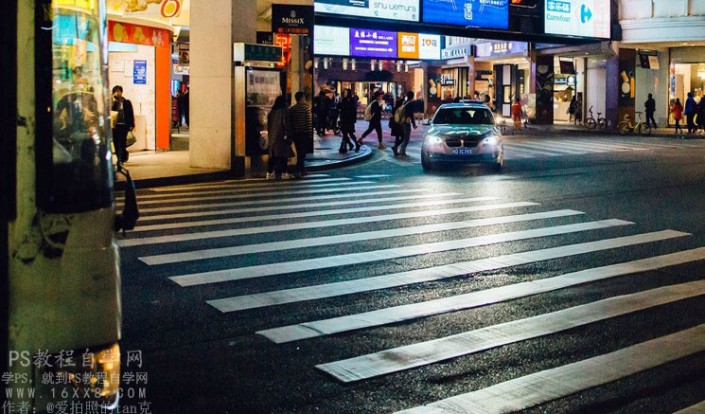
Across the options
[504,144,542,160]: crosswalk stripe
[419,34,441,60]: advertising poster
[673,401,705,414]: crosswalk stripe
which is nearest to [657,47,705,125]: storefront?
[419,34,441,60]: advertising poster

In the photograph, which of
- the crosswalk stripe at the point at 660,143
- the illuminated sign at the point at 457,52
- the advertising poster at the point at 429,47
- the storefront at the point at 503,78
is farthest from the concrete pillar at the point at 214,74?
the illuminated sign at the point at 457,52

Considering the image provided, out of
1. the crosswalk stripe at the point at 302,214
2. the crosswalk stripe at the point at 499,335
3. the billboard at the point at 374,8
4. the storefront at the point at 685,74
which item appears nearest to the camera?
the crosswalk stripe at the point at 499,335

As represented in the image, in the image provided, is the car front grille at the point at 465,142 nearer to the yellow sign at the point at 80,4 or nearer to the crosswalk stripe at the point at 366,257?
the crosswalk stripe at the point at 366,257

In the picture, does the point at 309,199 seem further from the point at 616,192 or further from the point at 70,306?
the point at 70,306

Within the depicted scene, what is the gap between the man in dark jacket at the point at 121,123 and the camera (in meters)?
19.2

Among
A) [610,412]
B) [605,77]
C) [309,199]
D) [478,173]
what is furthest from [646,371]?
[605,77]

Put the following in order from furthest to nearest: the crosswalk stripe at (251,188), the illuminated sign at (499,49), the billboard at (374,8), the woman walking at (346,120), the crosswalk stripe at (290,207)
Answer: the illuminated sign at (499,49) < the billboard at (374,8) < the woman walking at (346,120) < the crosswalk stripe at (251,188) < the crosswalk stripe at (290,207)

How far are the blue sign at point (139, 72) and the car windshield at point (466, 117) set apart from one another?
30.3ft

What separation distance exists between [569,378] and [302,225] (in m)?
6.62

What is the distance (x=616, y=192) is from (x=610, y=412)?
11.4 metres

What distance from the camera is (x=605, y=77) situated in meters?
45.0

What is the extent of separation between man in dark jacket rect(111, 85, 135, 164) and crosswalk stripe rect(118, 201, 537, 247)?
862 centimetres

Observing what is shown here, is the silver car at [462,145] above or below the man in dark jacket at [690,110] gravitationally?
below

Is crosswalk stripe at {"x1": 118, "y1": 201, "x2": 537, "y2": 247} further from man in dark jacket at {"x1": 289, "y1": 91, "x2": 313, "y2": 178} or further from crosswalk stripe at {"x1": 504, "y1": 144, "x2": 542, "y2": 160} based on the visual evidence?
crosswalk stripe at {"x1": 504, "y1": 144, "x2": 542, "y2": 160}
